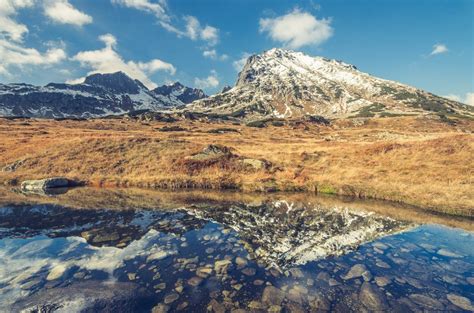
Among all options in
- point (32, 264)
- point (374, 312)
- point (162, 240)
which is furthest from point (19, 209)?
point (374, 312)

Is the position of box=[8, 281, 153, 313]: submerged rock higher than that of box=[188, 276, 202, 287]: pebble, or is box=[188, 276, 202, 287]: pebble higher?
box=[188, 276, 202, 287]: pebble

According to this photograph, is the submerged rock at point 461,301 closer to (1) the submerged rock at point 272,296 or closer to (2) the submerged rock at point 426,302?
(2) the submerged rock at point 426,302

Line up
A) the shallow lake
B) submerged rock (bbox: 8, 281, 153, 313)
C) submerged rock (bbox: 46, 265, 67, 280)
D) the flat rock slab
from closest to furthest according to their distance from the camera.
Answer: submerged rock (bbox: 8, 281, 153, 313) → the shallow lake → submerged rock (bbox: 46, 265, 67, 280) → the flat rock slab

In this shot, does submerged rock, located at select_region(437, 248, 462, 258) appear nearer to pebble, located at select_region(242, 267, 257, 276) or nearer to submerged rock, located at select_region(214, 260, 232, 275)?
pebble, located at select_region(242, 267, 257, 276)

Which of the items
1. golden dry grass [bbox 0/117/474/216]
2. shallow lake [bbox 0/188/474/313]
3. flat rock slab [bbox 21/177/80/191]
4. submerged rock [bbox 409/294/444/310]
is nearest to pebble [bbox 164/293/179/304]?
shallow lake [bbox 0/188/474/313]

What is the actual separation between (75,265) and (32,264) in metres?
2.29

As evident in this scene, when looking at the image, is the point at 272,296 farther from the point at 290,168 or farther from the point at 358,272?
the point at 290,168

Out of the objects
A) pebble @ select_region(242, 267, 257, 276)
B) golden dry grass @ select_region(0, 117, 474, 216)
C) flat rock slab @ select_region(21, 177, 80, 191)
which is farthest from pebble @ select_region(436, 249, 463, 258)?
flat rock slab @ select_region(21, 177, 80, 191)

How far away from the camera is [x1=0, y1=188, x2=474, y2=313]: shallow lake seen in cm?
1241

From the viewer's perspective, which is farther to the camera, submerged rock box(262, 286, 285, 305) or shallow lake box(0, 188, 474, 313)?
shallow lake box(0, 188, 474, 313)

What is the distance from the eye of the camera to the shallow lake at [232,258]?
12.4 meters

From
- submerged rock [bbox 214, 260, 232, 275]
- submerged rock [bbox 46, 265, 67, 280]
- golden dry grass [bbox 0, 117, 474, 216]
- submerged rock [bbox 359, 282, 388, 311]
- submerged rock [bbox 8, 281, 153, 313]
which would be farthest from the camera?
golden dry grass [bbox 0, 117, 474, 216]

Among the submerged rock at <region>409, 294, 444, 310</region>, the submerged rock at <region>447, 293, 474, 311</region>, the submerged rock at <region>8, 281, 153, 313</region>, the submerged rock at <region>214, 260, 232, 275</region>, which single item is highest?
the submerged rock at <region>447, 293, 474, 311</region>

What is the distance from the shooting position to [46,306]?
11789 mm
